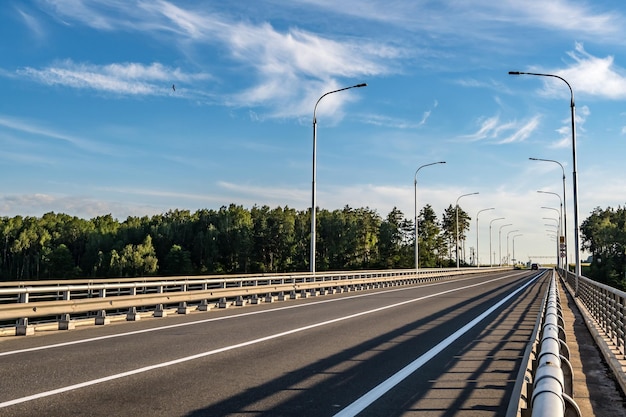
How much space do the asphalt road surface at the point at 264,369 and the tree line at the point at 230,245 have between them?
4606 inches

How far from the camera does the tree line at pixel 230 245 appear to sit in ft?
452

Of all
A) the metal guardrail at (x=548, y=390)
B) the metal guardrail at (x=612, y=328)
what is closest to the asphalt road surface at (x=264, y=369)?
the metal guardrail at (x=548, y=390)

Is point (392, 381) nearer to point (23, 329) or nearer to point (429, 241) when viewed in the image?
point (23, 329)

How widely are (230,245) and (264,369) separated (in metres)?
138

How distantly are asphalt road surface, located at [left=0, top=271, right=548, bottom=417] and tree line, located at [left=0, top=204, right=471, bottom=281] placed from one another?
11700 cm

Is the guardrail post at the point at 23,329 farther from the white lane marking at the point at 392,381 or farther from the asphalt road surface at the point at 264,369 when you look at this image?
the white lane marking at the point at 392,381

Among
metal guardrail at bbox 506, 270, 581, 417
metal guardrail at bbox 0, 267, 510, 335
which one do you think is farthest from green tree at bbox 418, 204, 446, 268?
metal guardrail at bbox 506, 270, 581, 417

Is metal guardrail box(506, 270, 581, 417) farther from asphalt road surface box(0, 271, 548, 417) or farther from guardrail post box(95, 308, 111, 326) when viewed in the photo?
guardrail post box(95, 308, 111, 326)

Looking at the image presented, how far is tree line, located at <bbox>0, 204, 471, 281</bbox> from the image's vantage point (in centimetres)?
13775

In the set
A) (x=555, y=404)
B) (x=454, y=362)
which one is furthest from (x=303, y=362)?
(x=555, y=404)

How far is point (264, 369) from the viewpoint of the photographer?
954cm

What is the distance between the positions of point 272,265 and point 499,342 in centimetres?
12961

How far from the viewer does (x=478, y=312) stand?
2123 cm

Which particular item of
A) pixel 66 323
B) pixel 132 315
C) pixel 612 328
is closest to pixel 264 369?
pixel 66 323
